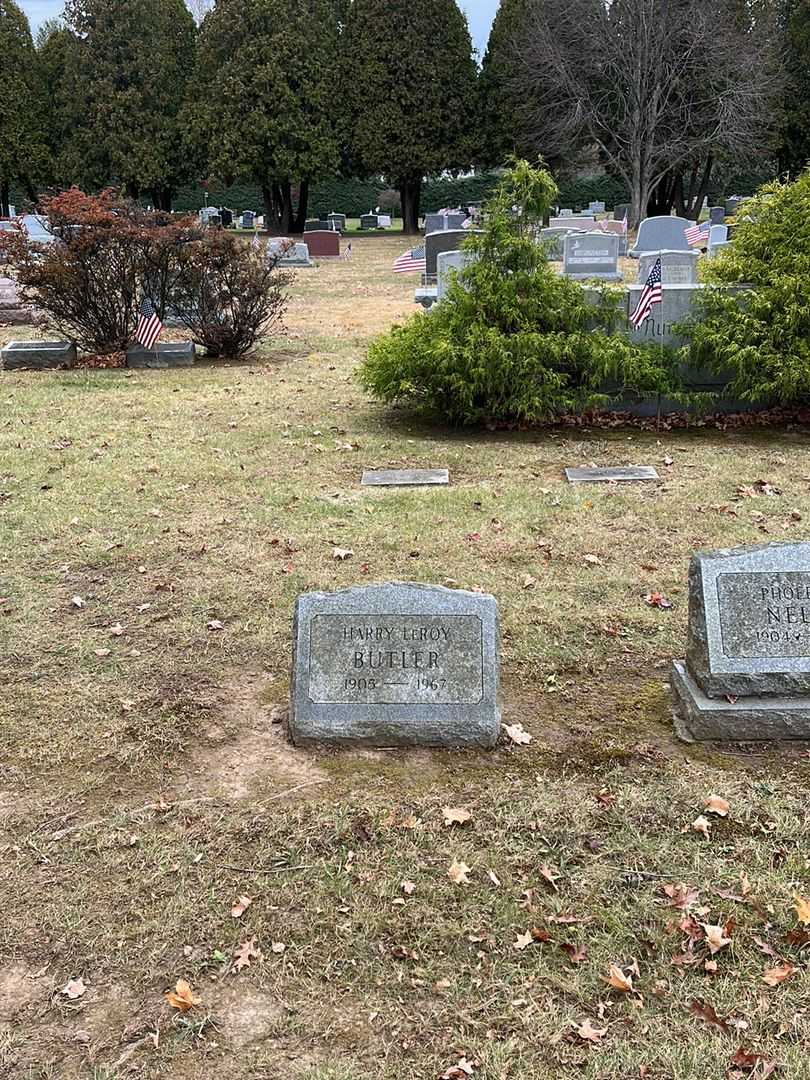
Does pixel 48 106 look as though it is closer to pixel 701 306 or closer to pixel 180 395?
pixel 180 395

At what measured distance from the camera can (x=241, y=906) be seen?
3279 millimetres

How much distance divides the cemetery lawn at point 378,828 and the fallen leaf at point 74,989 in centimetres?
1

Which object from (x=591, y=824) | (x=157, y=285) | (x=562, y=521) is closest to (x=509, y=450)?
(x=562, y=521)

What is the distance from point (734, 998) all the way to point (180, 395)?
9.84m

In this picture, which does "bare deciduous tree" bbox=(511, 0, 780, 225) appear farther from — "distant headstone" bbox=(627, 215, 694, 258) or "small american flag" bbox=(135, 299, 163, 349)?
"small american flag" bbox=(135, 299, 163, 349)

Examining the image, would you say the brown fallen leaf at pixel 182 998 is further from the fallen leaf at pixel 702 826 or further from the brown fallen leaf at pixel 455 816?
the fallen leaf at pixel 702 826

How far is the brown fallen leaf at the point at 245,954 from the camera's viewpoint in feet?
9.95

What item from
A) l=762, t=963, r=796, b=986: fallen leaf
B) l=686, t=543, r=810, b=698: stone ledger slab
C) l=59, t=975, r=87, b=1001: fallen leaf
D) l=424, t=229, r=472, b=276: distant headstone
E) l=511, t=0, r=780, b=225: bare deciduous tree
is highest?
l=511, t=0, r=780, b=225: bare deciduous tree

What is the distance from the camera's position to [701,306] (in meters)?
9.43

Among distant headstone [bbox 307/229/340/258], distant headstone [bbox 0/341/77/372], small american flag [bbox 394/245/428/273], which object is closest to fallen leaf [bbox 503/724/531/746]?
distant headstone [bbox 0/341/77/372]

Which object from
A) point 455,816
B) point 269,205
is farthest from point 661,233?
point 455,816

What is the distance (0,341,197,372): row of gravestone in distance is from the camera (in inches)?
530

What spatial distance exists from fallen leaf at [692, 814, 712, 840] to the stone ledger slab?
676 millimetres

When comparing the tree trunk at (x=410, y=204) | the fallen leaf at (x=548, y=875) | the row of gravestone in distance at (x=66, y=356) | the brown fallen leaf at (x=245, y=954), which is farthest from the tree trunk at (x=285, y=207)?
the brown fallen leaf at (x=245, y=954)
